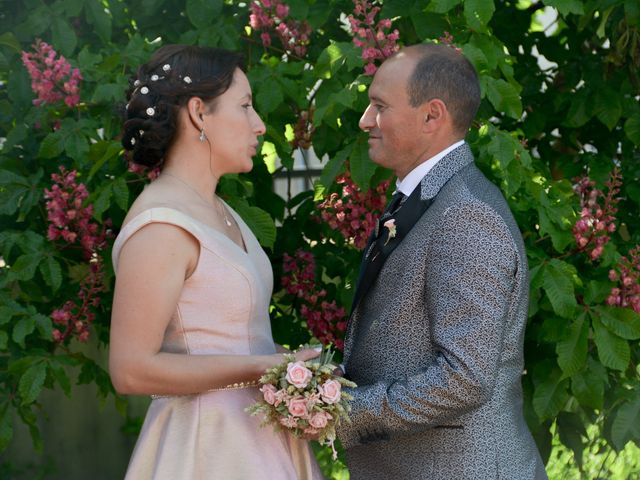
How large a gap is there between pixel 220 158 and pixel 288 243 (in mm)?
1282

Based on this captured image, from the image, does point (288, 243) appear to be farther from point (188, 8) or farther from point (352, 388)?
point (352, 388)

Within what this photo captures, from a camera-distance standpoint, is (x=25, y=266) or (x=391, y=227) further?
(x=25, y=266)

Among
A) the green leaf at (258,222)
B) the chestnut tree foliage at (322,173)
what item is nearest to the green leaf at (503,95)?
the chestnut tree foliage at (322,173)

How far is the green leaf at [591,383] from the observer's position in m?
3.36

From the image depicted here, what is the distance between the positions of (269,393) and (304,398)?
77mm

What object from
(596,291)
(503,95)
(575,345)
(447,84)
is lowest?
(575,345)

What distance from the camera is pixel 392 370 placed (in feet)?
8.01

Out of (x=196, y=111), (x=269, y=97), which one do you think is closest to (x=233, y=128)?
(x=196, y=111)

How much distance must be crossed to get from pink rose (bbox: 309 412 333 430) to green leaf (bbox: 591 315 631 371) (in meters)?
1.20

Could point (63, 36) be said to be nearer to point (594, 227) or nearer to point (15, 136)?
point (15, 136)

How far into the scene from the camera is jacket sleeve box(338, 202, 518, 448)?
89.0 inches

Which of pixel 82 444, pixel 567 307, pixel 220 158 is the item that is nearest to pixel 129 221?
pixel 220 158

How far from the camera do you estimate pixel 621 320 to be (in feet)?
10.7

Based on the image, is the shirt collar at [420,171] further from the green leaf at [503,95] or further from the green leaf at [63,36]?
the green leaf at [63,36]
